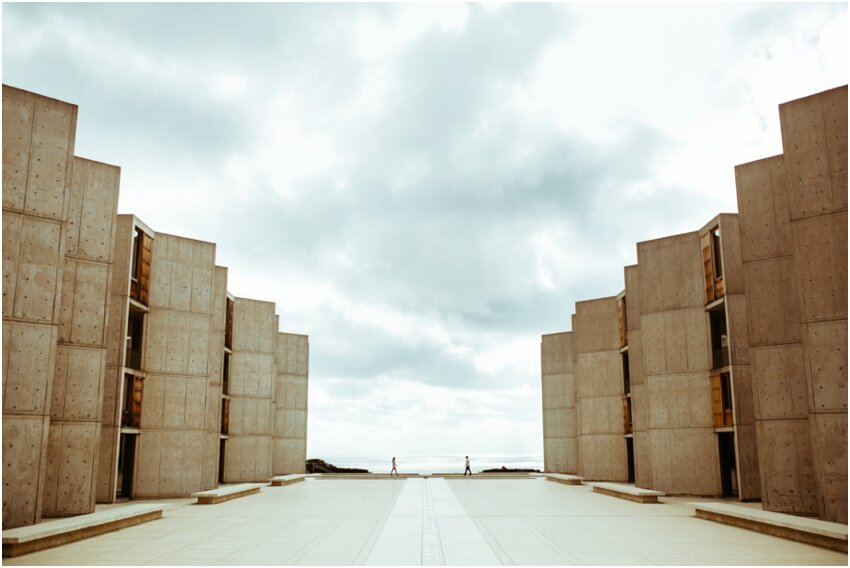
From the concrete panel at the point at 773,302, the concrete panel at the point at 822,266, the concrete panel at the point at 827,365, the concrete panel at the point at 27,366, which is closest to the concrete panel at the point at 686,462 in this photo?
the concrete panel at the point at 773,302

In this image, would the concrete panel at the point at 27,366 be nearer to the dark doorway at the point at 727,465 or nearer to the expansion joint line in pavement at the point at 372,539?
the expansion joint line in pavement at the point at 372,539

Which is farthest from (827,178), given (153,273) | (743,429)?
(153,273)

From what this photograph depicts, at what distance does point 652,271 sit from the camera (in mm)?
26500

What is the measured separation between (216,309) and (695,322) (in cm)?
1853

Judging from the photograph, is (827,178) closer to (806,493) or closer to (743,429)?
(806,493)

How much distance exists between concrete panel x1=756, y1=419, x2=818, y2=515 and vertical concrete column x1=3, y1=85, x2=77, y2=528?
51.8 ft

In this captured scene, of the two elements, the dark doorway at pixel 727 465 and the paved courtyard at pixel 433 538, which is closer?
the paved courtyard at pixel 433 538

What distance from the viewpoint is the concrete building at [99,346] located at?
14.1 m

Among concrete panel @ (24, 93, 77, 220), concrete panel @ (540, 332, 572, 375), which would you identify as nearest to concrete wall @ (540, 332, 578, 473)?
concrete panel @ (540, 332, 572, 375)

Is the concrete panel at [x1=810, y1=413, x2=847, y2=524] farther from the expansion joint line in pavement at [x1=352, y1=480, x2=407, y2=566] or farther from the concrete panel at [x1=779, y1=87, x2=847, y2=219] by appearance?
the expansion joint line in pavement at [x1=352, y1=480, x2=407, y2=566]

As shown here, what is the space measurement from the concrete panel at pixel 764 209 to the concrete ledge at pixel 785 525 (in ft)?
20.7

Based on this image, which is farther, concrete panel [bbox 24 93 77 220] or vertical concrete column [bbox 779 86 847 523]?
concrete panel [bbox 24 93 77 220]

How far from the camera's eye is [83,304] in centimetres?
1795

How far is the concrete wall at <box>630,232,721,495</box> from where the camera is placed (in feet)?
82.4
